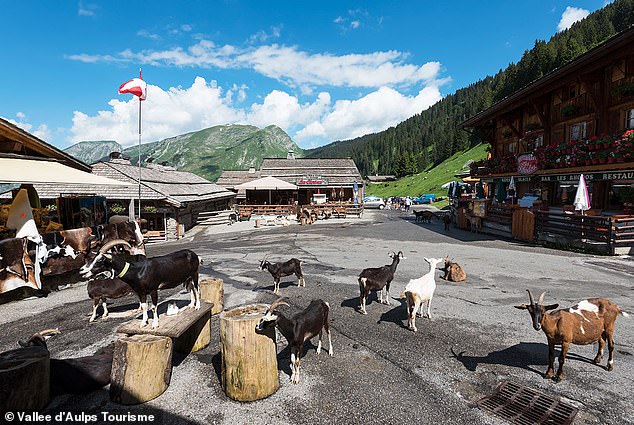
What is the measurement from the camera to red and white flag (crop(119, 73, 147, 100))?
A: 1523 cm

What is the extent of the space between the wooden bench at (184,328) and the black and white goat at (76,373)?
688mm

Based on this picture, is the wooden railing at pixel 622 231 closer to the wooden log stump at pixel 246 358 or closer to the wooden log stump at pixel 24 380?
the wooden log stump at pixel 246 358

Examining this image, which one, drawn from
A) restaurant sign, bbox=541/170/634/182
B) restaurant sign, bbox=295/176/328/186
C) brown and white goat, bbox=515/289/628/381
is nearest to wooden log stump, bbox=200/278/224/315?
brown and white goat, bbox=515/289/628/381

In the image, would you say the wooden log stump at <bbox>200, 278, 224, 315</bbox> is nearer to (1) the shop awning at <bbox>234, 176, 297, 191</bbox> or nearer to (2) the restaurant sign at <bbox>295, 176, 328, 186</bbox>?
(1) the shop awning at <bbox>234, 176, 297, 191</bbox>

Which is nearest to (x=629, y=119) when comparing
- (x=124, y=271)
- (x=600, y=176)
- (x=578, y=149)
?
(x=578, y=149)

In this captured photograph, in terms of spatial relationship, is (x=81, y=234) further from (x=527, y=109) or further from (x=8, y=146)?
(x=527, y=109)

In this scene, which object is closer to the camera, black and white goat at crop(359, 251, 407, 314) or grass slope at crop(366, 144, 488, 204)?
black and white goat at crop(359, 251, 407, 314)

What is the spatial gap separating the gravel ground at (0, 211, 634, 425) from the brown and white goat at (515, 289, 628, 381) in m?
0.43

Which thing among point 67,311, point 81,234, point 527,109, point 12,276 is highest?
point 527,109

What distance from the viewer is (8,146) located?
1169cm

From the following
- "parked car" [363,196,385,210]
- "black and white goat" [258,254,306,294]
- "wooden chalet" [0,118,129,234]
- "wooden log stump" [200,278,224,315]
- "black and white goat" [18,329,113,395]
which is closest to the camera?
"black and white goat" [18,329,113,395]

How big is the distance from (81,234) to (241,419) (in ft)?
33.0

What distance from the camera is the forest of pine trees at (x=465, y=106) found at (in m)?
78.8

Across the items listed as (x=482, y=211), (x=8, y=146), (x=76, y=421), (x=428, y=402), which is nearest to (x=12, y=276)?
(x=8, y=146)
